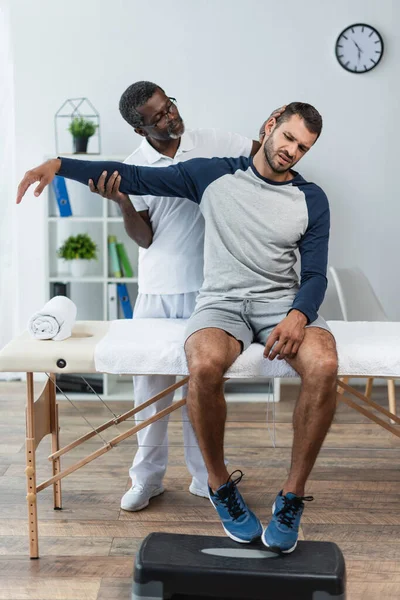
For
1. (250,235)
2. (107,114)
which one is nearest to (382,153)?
(107,114)

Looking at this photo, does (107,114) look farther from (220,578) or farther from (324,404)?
(220,578)

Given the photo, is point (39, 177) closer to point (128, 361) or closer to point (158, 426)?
point (128, 361)

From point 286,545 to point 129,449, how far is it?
1.24m

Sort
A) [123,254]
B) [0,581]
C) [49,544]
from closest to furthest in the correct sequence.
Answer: [0,581] < [49,544] < [123,254]

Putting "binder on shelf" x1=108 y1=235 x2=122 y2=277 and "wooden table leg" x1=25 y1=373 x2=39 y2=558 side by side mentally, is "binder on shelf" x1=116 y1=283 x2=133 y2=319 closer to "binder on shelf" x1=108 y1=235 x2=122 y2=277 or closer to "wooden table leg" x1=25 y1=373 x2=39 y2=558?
"binder on shelf" x1=108 y1=235 x2=122 y2=277

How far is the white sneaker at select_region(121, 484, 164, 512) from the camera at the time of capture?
7.95 ft

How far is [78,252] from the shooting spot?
3.79 metres

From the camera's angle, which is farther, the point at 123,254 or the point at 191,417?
the point at 123,254

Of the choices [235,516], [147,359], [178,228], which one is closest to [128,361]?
[147,359]

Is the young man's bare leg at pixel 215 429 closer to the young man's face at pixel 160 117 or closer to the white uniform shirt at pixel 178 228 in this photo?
the white uniform shirt at pixel 178 228

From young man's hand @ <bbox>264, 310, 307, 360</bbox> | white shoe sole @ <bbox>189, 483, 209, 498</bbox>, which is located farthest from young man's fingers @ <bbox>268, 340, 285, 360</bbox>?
white shoe sole @ <bbox>189, 483, 209, 498</bbox>

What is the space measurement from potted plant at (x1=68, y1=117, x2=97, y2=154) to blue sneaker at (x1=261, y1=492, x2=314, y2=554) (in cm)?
231

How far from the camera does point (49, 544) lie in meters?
2.18

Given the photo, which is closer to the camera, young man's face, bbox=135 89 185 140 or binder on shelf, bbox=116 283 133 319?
young man's face, bbox=135 89 185 140
